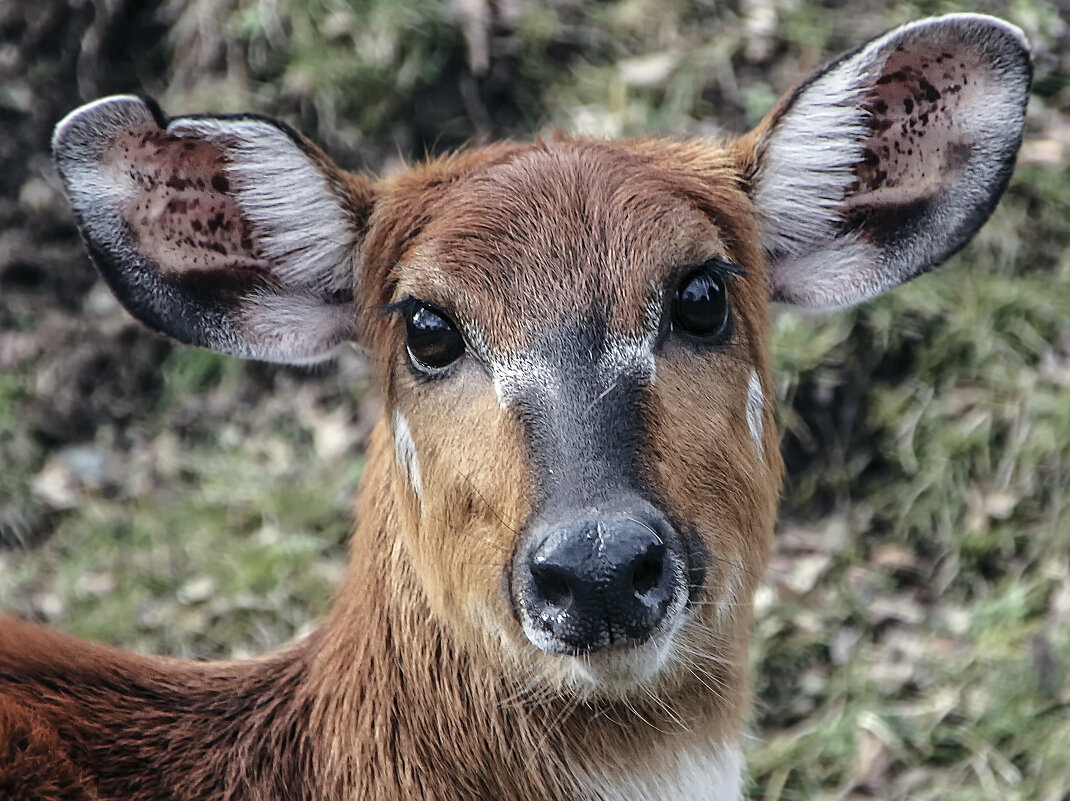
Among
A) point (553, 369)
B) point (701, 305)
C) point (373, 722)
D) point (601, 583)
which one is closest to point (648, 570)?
point (601, 583)

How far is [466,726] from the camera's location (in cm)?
409

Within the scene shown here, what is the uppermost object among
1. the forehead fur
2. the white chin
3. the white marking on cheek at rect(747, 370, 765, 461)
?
the forehead fur

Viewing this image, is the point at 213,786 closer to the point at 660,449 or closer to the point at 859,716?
the point at 660,449

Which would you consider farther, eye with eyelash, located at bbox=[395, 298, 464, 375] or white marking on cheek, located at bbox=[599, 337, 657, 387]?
eye with eyelash, located at bbox=[395, 298, 464, 375]

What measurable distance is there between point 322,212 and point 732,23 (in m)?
4.80

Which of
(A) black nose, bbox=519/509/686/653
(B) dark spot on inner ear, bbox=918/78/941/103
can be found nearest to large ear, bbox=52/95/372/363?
(A) black nose, bbox=519/509/686/653

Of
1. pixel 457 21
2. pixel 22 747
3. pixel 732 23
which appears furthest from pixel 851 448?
pixel 22 747

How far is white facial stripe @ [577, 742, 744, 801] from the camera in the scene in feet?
13.3

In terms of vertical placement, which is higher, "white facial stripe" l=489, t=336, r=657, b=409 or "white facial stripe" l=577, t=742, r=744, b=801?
"white facial stripe" l=489, t=336, r=657, b=409

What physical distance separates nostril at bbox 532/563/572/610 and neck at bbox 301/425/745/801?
1.89 feet

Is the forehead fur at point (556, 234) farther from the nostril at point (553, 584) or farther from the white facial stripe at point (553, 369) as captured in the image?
the nostril at point (553, 584)

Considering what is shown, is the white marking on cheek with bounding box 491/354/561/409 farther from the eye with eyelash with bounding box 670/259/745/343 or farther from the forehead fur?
the eye with eyelash with bounding box 670/259/745/343

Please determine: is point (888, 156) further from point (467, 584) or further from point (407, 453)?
point (467, 584)

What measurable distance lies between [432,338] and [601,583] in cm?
101
